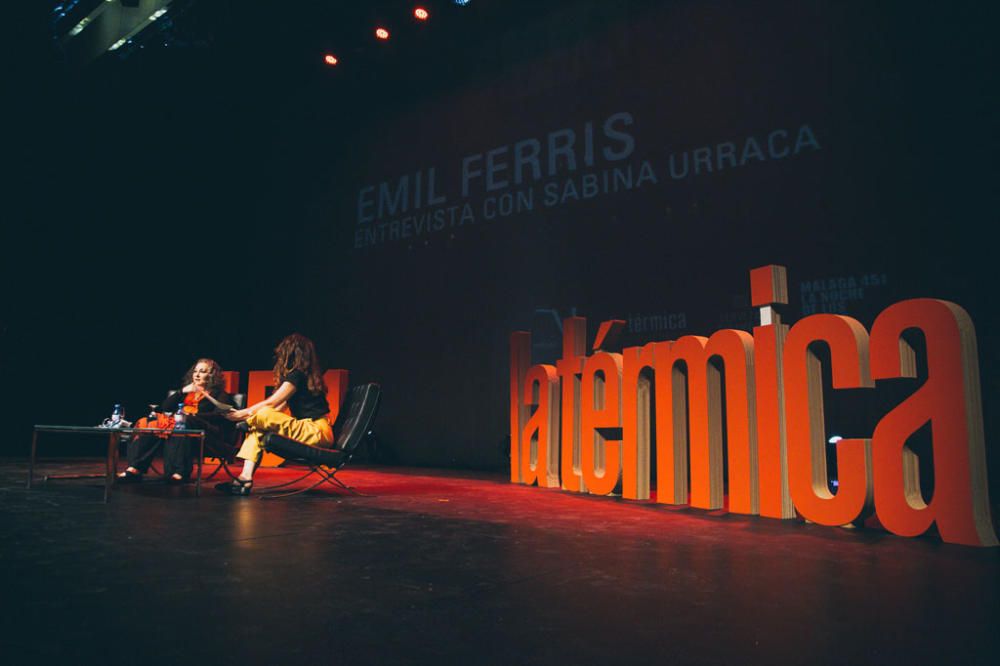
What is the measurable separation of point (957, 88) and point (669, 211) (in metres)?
2.30

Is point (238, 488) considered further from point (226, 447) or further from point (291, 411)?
point (226, 447)

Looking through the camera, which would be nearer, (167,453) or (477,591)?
(477,591)

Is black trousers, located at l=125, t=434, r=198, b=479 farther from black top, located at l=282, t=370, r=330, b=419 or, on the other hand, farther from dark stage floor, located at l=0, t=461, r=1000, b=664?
A: dark stage floor, located at l=0, t=461, r=1000, b=664

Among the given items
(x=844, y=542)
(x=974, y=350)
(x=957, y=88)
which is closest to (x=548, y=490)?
(x=844, y=542)

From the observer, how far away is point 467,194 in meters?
7.85

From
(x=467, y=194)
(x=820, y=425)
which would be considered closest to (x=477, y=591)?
(x=820, y=425)

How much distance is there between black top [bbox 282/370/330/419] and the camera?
15.1 feet

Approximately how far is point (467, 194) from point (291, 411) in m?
4.02

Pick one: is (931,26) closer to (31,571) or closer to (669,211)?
(669,211)

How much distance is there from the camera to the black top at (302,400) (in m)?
4.61

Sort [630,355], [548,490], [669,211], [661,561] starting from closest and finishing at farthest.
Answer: [661,561]
[630,355]
[548,490]
[669,211]

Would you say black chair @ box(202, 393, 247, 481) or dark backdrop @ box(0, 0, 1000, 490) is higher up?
dark backdrop @ box(0, 0, 1000, 490)

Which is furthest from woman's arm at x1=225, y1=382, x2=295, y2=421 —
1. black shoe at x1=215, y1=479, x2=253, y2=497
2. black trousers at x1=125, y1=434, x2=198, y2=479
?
black trousers at x1=125, y1=434, x2=198, y2=479

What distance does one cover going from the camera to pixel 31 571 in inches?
83.5
